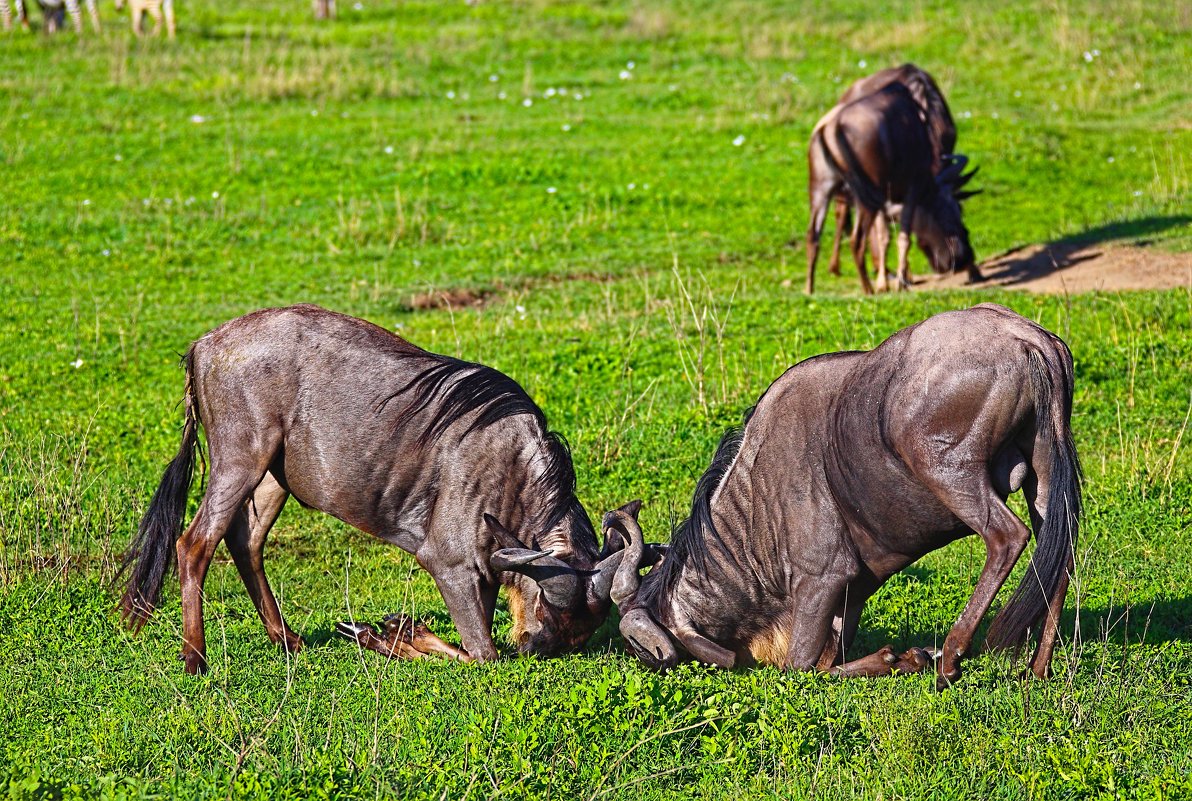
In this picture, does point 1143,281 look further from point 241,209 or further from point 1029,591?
point 241,209

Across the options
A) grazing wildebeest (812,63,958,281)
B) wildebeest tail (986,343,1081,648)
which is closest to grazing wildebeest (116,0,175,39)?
grazing wildebeest (812,63,958,281)

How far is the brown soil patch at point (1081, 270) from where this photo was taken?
15.2 meters

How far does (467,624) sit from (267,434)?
150 cm

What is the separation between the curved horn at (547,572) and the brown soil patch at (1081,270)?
27.2 feet

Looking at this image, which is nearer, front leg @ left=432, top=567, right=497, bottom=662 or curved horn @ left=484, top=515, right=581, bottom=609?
curved horn @ left=484, top=515, right=581, bottom=609

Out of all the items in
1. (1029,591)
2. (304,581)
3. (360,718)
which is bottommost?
(304,581)

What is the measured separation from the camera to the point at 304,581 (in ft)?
31.0

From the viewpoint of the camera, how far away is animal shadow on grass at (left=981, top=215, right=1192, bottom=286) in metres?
16.9

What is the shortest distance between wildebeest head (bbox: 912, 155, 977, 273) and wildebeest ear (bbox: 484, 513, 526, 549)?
416 inches

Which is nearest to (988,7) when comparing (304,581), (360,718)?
(304,581)

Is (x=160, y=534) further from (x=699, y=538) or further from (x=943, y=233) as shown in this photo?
(x=943, y=233)

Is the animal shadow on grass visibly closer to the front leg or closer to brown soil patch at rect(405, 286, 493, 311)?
brown soil patch at rect(405, 286, 493, 311)

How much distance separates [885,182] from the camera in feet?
54.7

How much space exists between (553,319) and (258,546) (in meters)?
6.75
